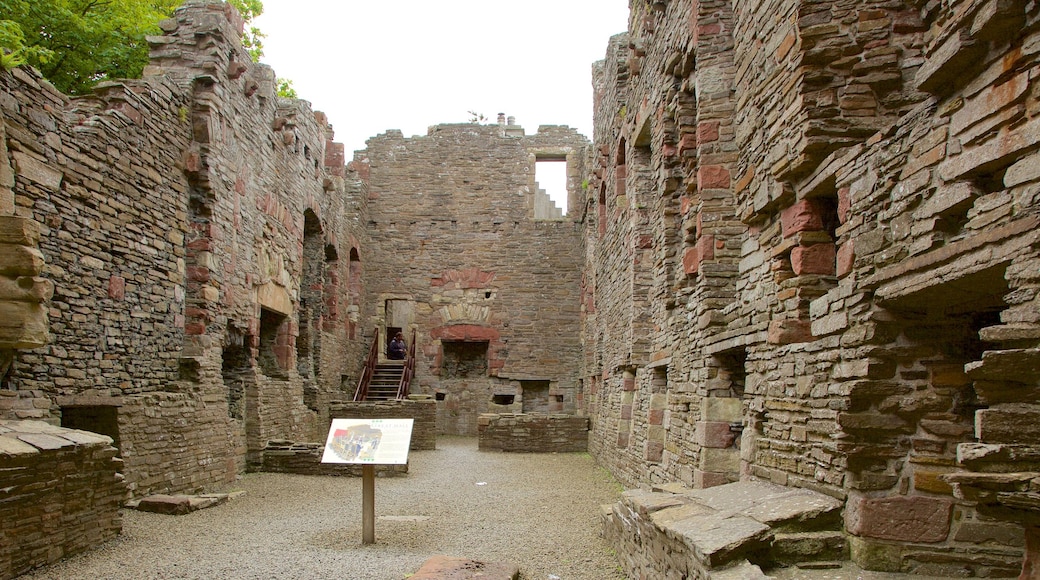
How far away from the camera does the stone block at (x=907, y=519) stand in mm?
3529

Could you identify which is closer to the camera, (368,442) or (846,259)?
(846,259)

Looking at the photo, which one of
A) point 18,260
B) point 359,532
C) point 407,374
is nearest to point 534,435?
point 407,374

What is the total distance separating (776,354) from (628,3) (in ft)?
28.6

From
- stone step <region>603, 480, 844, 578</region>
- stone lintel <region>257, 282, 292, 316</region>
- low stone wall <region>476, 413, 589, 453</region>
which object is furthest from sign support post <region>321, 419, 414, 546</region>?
low stone wall <region>476, 413, 589, 453</region>

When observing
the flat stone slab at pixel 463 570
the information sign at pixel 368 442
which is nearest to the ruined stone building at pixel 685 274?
the flat stone slab at pixel 463 570

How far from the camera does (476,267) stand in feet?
70.0

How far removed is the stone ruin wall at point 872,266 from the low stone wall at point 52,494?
5100 mm

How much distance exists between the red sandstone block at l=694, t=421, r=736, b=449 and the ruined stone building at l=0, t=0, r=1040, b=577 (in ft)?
0.06

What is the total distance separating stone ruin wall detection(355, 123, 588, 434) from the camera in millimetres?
20766

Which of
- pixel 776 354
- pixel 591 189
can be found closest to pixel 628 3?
pixel 591 189

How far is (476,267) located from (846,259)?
17.6 m

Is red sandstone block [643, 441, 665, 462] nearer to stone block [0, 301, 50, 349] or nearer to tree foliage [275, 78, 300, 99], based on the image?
stone block [0, 301, 50, 349]

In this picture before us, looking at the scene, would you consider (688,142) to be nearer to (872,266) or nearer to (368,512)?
(872,266)

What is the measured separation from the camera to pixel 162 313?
30.7 ft
